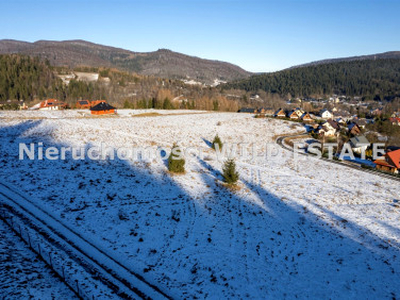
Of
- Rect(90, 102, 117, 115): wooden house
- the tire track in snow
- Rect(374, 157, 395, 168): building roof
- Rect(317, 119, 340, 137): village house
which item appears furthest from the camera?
Rect(317, 119, 340, 137): village house

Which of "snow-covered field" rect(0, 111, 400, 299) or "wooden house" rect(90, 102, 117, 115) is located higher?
"wooden house" rect(90, 102, 117, 115)

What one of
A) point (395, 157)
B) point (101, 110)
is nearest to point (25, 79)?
point (101, 110)

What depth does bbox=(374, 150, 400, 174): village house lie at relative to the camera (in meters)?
36.7

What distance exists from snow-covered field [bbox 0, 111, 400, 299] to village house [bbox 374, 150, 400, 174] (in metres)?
7.70

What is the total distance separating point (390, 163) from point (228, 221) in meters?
34.4

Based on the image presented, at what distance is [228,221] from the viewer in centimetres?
1780

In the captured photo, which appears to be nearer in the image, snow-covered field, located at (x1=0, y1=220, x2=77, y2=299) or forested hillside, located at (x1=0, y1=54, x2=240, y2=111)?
snow-covered field, located at (x1=0, y1=220, x2=77, y2=299)

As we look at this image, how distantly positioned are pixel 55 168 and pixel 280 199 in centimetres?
2189

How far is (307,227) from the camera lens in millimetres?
18109

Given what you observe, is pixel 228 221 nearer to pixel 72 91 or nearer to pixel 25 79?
pixel 72 91

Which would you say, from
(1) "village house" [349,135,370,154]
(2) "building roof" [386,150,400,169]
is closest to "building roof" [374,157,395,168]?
(2) "building roof" [386,150,400,169]

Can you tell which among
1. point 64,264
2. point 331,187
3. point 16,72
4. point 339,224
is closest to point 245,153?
point 331,187

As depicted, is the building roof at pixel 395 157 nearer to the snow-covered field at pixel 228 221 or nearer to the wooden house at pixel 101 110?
the snow-covered field at pixel 228 221

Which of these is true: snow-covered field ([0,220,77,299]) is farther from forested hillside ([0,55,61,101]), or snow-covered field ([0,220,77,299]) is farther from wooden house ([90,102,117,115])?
forested hillside ([0,55,61,101])
